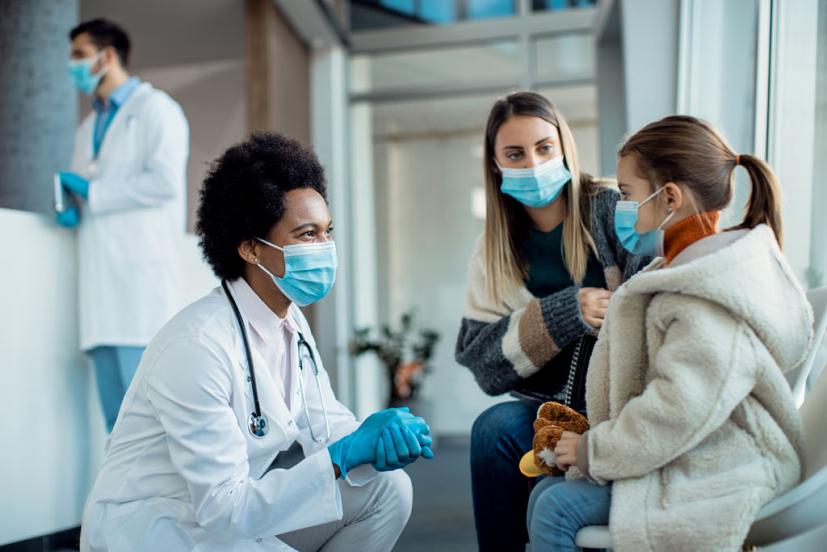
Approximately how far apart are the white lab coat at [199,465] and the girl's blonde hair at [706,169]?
750 millimetres

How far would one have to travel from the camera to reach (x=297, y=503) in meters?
1.39

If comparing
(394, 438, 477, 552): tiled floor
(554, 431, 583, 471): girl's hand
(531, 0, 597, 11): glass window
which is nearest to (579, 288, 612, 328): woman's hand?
(554, 431, 583, 471): girl's hand

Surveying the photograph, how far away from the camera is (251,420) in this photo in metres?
1.46

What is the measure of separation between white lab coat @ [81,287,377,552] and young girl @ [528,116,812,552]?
0.41 meters

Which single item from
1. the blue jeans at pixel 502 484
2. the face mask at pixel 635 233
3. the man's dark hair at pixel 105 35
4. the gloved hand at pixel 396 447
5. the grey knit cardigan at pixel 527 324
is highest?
the man's dark hair at pixel 105 35

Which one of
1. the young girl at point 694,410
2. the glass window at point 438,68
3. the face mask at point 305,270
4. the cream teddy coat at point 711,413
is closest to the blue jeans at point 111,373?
the face mask at point 305,270

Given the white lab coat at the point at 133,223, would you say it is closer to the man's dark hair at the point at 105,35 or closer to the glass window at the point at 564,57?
the man's dark hair at the point at 105,35

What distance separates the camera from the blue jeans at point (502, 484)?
173cm

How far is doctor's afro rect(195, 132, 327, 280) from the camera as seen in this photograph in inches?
61.1

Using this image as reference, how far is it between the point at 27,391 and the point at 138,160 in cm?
79

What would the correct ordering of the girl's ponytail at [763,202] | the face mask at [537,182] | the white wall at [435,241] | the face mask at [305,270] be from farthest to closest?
the white wall at [435,241]
the face mask at [537,182]
the face mask at [305,270]
the girl's ponytail at [763,202]

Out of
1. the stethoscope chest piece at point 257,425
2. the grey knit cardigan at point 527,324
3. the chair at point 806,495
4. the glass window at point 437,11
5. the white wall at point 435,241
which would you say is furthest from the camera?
the glass window at point 437,11

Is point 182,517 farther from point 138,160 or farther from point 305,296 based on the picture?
point 138,160

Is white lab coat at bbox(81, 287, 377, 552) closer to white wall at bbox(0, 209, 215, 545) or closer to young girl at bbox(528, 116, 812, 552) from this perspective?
young girl at bbox(528, 116, 812, 552)
